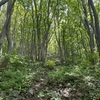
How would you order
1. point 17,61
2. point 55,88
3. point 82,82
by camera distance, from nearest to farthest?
point 55,88 → point 82,82 → point 17,61

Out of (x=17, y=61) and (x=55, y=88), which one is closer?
(x=55, y=88)

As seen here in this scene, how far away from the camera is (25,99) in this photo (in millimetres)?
4738

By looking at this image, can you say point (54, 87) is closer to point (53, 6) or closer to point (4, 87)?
point (4, 87)

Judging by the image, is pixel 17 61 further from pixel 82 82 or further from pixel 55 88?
pixel 82 82

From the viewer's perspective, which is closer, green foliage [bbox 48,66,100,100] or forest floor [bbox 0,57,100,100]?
forest floor [bbox 0,57,100,100]

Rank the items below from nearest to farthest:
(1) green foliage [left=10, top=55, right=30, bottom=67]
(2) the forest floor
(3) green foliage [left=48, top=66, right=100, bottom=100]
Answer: (2) the forest floor
(3) green foliage [left=48, top=66, right=100, bottom=100]
(1) green foliage [left=10, top=55, right=30, bottom=67]

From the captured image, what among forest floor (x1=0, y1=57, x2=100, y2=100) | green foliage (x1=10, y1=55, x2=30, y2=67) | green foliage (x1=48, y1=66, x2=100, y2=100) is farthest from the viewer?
green foliage (x1=10, y1=55, x2=30, y2=67)

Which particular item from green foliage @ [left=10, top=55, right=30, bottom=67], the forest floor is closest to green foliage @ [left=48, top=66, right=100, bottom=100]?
the forest floor

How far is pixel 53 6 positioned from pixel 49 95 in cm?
1216

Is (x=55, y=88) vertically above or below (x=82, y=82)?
below

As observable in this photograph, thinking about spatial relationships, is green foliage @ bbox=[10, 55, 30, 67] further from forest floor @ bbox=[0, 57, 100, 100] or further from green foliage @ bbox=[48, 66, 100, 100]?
green foliage @ bbox=[48, 66, 100, 100]

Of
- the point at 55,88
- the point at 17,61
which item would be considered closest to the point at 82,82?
the point at 55,88

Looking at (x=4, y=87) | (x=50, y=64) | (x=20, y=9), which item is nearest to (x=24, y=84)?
(x=4, y=87)

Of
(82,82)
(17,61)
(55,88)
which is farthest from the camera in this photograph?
(17,61)
